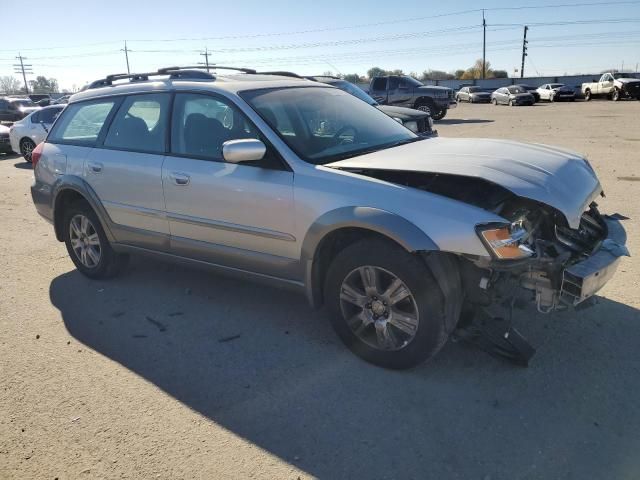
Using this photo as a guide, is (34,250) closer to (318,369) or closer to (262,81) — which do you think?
(262,81)

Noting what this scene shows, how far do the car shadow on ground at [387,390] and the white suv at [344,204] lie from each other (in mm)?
334

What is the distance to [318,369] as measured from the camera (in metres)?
3.45

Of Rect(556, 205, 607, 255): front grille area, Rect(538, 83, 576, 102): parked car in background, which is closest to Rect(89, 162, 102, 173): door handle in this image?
Rect(556, 205, 607, 255): front grille area

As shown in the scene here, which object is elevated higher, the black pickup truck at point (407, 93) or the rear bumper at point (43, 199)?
the black pickup truck at point (407, 93)

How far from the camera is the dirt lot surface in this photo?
2.63m

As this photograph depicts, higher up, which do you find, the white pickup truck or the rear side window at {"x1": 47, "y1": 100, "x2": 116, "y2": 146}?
the rear side window at {"x1": 47, "y1": 100, "x2": 116, "y2": 146}

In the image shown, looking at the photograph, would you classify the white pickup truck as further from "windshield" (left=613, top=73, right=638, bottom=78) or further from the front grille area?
the front grille area

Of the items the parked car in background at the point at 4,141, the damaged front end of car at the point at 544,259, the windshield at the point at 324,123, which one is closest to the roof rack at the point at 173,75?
the windshield at the point at 324,123

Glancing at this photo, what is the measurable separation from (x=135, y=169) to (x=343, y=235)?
2.04 metres

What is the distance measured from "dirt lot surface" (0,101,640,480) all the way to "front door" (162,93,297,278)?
60 cm

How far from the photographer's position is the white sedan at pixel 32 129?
14.4 m

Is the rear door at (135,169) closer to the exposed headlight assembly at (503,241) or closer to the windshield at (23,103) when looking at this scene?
the exposed headlight assembly at (503,241)

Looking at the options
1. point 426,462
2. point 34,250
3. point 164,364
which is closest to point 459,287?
point 426,462

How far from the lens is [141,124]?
4.57 meters
